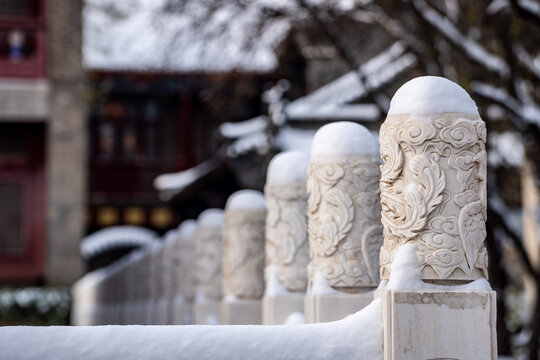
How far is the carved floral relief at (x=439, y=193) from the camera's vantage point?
20.6 ft

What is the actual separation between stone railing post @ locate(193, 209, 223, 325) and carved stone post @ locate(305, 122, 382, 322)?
197 inches

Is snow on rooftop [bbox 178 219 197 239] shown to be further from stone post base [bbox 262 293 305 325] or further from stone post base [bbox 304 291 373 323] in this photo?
stone post base [bbox 304 291 373 323]

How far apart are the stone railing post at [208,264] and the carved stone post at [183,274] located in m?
0.60

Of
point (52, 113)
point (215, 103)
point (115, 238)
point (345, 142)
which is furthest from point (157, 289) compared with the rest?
point (115, 238)

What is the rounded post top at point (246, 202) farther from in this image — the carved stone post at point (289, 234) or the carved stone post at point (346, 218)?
the carved stone post at point (346, 218)

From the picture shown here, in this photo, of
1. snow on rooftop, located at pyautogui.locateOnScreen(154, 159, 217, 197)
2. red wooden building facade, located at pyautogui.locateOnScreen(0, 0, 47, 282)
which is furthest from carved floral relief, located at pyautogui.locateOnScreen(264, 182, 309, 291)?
snow on rooftop, located at pyautogui.locateOnScreen(154, 159, 217, 197)

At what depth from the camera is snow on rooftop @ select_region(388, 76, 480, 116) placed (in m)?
6.35

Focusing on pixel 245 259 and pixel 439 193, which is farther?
pixel 245 259

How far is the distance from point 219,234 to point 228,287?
162 centimetres

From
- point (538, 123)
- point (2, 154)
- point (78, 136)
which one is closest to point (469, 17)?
point (538, 123)

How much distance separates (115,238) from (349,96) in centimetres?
1643

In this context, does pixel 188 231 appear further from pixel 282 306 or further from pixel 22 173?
pixel 22 173

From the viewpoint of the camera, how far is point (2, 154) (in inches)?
947

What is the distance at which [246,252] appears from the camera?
431 inches
